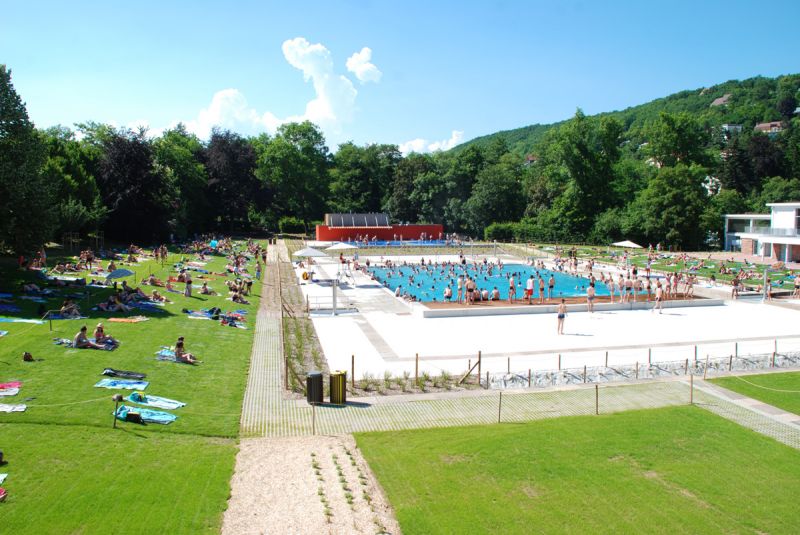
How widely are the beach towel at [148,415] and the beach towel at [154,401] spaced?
486mm

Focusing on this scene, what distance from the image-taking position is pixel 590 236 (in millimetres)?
66312

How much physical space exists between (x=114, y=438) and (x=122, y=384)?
337cm

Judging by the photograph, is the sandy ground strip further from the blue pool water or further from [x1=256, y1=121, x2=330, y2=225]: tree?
[x1=256, y1=121, x2=330, y2=225]: tree

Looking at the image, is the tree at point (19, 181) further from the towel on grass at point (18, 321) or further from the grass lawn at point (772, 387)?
the grass lawn at point (772, 387)

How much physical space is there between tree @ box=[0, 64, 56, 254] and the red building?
38431mm

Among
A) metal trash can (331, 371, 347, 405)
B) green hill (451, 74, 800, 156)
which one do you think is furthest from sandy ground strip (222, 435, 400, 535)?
green hill (451, 74, 800, 156)

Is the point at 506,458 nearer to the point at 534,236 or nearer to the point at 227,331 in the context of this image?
the point at 227,331

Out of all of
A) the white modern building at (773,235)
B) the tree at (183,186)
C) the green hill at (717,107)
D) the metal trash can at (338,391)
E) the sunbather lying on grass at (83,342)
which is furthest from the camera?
the green hill at (717,107)

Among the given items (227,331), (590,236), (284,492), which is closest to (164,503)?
(284,492)

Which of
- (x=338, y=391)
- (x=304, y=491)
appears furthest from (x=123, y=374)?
(x=304, y=491)

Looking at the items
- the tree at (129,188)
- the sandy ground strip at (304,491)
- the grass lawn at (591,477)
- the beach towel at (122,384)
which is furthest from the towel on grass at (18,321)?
the tree at (129,188)

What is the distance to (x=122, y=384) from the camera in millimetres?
15164

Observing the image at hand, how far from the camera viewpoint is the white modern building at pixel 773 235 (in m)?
48.6

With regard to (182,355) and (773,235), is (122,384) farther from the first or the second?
(773,235)
